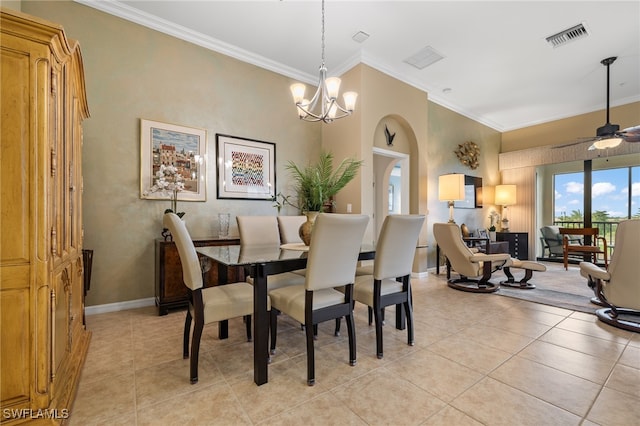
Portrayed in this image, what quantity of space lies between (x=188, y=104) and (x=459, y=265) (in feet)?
13.8

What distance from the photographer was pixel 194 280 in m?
1.77

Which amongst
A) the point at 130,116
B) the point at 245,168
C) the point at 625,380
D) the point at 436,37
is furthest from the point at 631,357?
the point at 130,116

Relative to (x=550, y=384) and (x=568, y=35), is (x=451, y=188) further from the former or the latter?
(x=550, y=384)

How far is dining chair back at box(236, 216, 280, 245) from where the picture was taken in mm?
2945

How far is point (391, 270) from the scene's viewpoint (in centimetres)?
215

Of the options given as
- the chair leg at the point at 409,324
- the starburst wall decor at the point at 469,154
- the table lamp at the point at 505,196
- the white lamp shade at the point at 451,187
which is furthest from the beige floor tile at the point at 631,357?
the table lamp at the point at 505,196

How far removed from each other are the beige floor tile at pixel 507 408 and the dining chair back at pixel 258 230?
2.09m


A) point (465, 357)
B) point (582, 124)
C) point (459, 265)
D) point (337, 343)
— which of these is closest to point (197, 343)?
point (337, 343)

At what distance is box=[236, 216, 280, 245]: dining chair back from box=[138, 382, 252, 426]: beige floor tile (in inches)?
Result: 58.9

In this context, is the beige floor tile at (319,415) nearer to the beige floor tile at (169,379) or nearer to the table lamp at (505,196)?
the beige floor tile at (169,379)

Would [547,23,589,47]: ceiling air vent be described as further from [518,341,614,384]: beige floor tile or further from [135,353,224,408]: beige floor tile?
[135,353,224,408]: beige floor tile

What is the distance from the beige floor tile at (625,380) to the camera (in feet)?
5.34

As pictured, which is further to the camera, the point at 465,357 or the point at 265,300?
the point at 465,357

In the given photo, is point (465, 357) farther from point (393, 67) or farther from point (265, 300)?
point (393, 67)
